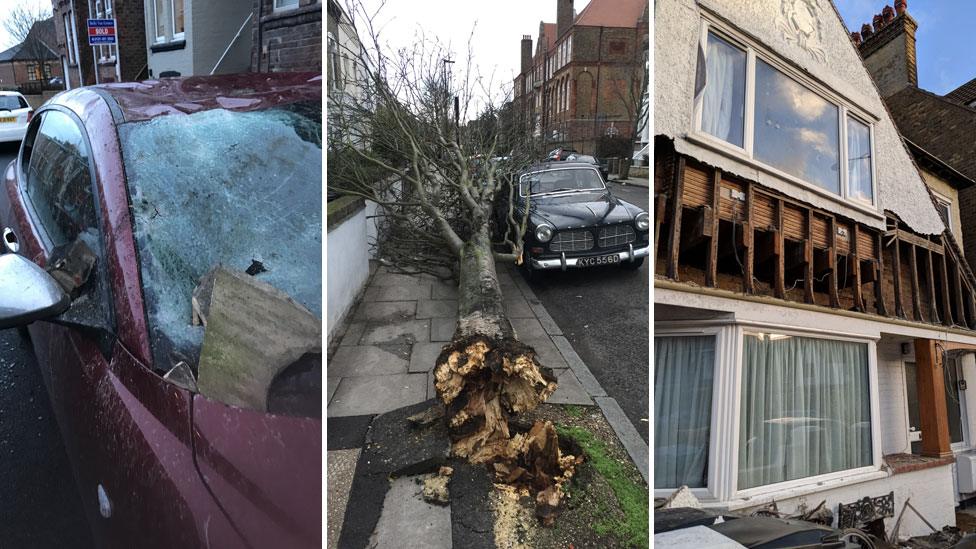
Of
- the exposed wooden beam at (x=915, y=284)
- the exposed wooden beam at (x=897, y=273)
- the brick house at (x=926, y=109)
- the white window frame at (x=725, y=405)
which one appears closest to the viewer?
the white window frame at (x=725, y=405)

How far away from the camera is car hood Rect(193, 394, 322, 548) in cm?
82

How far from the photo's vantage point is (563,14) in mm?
1129

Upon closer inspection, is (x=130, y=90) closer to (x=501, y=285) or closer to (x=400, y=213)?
(x=400, y=213)

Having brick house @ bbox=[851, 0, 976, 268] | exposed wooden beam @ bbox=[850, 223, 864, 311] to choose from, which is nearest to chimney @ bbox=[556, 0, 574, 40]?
exposed wooden beam @ bbox=[850, 223, 864, 311]

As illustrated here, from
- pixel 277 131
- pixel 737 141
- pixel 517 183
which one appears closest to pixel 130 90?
pixel 277 131

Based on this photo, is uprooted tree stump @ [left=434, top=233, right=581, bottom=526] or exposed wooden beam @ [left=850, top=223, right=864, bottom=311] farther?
exposed wooden beam @ [left=850, top=223, right=864, bottom=311]

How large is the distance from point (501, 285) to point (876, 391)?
195 cm

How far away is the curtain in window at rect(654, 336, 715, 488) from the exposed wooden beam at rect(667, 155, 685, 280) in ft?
0.90

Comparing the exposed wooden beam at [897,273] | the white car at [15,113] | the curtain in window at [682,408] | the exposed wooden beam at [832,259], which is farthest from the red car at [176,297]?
the exposed wooden beam at [897,273]

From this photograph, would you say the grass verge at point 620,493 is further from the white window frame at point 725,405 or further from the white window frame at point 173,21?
the white window frame at point 173,21

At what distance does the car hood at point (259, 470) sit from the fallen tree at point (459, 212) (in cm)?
30

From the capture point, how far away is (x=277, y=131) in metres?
1.00

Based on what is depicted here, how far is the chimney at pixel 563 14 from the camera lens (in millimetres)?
1125

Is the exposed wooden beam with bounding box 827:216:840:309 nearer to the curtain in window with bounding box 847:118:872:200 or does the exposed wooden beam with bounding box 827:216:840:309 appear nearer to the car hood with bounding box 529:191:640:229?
the curtain in window with bounding box 847:118:872:200
